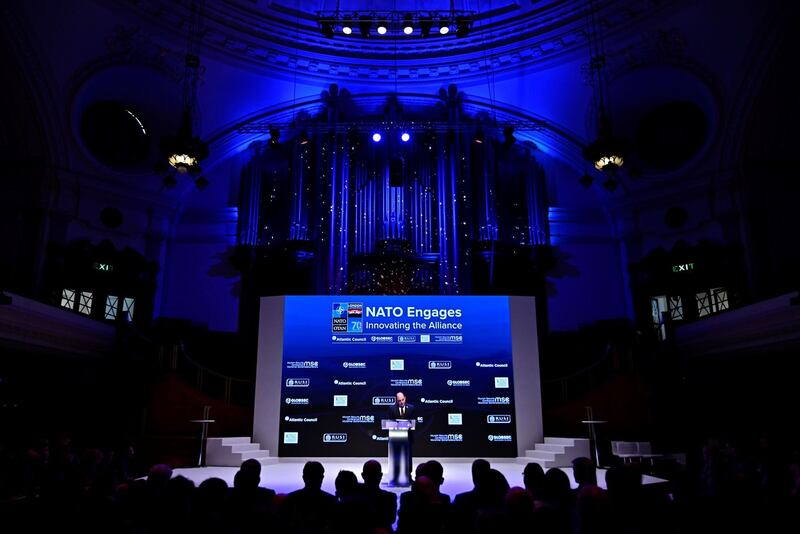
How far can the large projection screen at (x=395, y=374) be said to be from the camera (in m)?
9.96

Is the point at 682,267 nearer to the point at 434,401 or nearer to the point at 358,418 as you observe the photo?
the point at 434,401

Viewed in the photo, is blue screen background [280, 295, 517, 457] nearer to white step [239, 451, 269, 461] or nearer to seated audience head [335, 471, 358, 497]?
white step [239, 451, 269, 461]

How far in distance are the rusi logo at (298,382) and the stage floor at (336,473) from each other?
1244 mm

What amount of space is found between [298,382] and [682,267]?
8909mm

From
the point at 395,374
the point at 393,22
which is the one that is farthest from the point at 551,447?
the point at 393,22

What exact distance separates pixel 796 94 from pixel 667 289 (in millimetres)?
4868

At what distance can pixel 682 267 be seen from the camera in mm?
12898

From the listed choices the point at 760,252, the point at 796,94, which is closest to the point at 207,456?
the point at 760,252

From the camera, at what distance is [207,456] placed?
9.48m

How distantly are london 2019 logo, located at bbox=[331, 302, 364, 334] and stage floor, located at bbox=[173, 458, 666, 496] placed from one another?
226 cm

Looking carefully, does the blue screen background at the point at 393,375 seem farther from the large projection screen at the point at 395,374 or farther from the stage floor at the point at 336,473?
the stage floor at the point at 336,473

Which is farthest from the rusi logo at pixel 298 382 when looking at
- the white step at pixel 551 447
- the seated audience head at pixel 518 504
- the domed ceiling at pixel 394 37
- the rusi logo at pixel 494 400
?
the domed ceiling at pixel 394 37

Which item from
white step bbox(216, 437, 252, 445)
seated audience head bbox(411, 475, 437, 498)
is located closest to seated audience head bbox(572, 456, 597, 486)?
seated audience head bbox(411, 475, 437, 498)

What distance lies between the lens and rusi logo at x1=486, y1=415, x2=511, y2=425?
10031 mm
